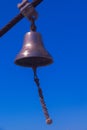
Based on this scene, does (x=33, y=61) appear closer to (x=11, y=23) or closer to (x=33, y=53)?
(x=33, y=53)

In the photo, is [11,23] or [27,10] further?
[11,23]

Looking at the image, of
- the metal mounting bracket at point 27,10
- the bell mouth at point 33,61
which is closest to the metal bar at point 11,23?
the metal mounting bracket at point 27,10

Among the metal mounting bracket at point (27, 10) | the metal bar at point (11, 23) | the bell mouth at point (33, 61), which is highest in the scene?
the metal bar at point (11, 23)

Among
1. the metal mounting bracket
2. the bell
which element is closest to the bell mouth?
the bell

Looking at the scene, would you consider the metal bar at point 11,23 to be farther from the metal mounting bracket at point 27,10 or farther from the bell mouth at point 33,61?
the bell mouth at point 33,61

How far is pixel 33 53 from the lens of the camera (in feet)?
15.2

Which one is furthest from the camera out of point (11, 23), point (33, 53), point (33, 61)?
point (11, 23)

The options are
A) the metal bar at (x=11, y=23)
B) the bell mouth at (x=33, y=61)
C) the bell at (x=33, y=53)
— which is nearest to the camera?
the bell at (x=33, y=53)

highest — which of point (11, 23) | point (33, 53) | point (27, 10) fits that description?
point (11, 23)

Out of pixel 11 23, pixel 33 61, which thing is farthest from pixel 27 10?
pixel 33 61

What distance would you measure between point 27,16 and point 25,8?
4.7 inches

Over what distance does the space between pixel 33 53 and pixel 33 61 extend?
31 cm

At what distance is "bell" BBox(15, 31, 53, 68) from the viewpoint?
15.3 ft

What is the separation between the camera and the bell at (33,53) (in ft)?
15.3
